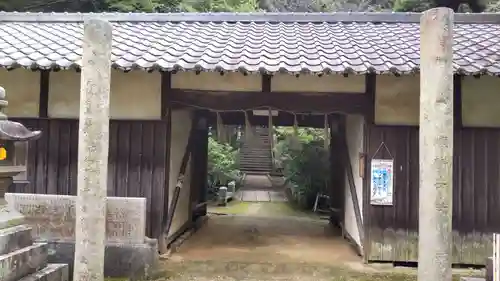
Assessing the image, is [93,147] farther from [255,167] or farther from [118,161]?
[255,167]

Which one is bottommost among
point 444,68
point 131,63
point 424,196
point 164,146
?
point 424,196

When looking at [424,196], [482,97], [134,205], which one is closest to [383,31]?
[482,97]

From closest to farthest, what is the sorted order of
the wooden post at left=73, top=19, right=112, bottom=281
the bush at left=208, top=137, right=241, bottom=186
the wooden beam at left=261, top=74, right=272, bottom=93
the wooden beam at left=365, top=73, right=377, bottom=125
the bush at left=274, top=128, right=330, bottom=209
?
the wooden post at left=73, top=19, right=112, bottom=281 < the wooden beam at left=365, top=73, right=377, bottom=125 < the wooden beam at left=261, top=74, right=272, bottom=93 < the bush at left=274, top=128, right=330, bottom=209 < the bush at left=208, top=137, right=241, bottom=186

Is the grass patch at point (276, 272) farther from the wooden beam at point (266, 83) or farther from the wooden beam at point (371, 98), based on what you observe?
the wooden beam at point (266, 83)

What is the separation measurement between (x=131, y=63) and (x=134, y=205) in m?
2.30

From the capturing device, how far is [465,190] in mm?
7941

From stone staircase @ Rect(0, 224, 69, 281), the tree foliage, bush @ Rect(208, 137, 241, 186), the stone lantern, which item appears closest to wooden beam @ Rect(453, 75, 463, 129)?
the stone lantern

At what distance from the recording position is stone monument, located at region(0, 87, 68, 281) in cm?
498

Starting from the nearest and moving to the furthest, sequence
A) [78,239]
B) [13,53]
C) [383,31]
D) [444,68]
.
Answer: [444,68] → [78,239] → [13,53] → [383,31]

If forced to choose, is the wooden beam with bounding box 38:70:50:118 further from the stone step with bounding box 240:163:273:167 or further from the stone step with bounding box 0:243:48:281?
the stone step with bounding box 240:163:273:167

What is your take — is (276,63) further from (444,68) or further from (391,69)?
(444,68)

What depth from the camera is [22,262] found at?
5227 millimetres

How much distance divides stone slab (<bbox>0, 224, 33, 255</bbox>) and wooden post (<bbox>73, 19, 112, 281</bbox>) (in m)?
0.75

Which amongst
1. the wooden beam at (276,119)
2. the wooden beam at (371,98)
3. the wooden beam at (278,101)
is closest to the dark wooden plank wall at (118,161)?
the wooden beam at (278,101)
